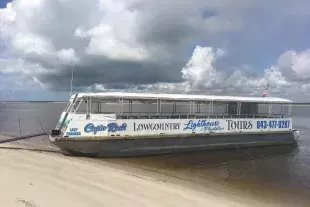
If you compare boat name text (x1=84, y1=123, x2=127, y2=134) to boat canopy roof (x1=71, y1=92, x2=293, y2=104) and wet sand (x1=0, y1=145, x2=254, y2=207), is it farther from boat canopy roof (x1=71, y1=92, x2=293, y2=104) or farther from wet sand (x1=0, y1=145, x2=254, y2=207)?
wet sand (x1=0, y1=145, x2=254, y2=207)

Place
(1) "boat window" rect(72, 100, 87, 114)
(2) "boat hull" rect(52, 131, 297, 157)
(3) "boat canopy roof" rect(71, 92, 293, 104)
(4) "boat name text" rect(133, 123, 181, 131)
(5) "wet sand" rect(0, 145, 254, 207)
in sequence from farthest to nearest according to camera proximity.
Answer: (4) "boat name text" rect(133, 123, 181, 131) < (3) "boat canopy roof" rect(71, 92, 293, 104) < (1) "boat window" rect(72, 100, 87, 114) < (2) "boat hull" rect(52, 131, 297, 157) < (5) "wet sand" rect(0, 145, 254, 207)

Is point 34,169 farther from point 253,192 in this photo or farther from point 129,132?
point 253,192

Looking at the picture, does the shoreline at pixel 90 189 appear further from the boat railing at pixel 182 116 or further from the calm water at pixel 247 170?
the boat railing at pixel 182 116

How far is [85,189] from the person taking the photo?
1034cm

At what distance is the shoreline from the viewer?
29.1 ft

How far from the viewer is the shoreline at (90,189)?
8.86 m

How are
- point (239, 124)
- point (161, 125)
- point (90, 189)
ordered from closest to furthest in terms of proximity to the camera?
point (90, 189) → point (161, 125) → point (239, 124)

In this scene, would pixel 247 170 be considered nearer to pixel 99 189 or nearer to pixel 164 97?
pixel 164 97

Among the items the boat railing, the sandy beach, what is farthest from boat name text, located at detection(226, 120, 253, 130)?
the sandy beach

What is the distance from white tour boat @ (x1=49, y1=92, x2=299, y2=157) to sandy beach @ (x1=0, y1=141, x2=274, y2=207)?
3.56 metres

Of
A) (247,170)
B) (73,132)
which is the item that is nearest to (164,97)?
(73,132)

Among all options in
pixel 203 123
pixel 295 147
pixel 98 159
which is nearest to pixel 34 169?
pixel 98 159

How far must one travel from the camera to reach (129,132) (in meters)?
20.2

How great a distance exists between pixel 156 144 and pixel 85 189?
1118 centimetres
